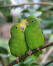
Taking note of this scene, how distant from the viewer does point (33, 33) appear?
1.14 metres

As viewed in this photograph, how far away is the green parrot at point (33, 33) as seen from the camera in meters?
1.14

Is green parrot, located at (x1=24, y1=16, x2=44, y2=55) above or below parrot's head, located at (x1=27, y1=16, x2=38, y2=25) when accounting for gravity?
below

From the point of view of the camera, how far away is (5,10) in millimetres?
1685

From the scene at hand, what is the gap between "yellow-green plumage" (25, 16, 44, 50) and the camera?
1.14 meters

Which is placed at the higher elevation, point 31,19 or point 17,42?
point 31,19

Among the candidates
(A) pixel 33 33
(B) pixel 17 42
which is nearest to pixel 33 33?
(A) pixel 33 33

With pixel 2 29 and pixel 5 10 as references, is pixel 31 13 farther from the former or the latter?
pixel 2 29

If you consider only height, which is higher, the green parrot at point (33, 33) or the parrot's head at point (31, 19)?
the parrot's head at point (31, 19)

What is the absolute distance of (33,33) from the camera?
1.14 m

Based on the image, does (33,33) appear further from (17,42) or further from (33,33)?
(17,42)

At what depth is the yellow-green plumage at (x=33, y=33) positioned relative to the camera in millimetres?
1137

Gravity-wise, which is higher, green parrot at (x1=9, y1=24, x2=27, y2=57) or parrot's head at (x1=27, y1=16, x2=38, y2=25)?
parrot's head at (x1=27, y1=16, x2=38, y2=25)

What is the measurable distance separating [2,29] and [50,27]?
2654 mm

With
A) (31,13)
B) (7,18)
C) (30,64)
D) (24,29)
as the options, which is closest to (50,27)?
(31,13)
